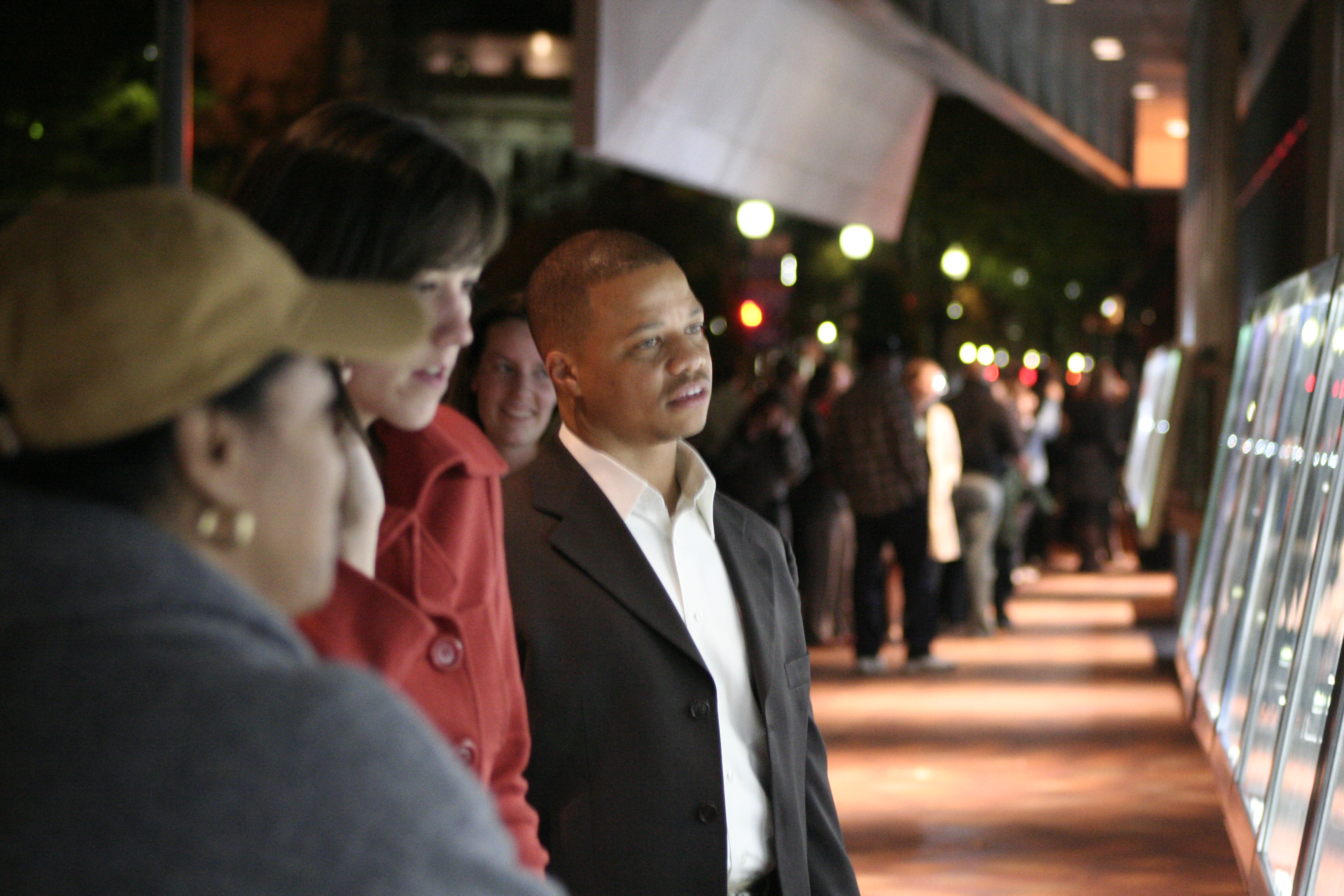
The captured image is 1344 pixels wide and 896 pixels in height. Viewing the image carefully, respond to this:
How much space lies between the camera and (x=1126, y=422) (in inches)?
804

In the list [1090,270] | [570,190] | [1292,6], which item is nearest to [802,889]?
[1292,6]

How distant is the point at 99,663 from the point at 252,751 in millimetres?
124

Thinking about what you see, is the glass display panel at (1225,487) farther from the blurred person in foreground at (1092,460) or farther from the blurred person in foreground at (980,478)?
the blurred person in foreground at (1092,460)

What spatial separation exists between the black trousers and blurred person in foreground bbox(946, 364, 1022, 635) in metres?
1.59

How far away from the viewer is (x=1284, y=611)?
4.91m

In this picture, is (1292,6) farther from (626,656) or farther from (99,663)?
(99,663)

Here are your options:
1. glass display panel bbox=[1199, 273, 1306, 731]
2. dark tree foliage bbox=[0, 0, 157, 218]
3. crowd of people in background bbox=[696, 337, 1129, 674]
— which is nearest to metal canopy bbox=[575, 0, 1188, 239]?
crowd of people in background bbox=[696, 337, 1129, 674]

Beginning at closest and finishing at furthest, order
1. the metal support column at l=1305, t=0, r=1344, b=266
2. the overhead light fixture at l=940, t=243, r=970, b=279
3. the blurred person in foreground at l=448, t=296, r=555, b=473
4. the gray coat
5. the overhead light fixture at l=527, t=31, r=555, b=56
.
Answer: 1. the gray coat
2. the blurred person in foreground at l=448, t=296, r=555, b=473
3. the metal support column at l=1305, t=0, r=1344, b=266
4. the overhead light fixture at l=940, t=243, r=970, b=279
5. the overhead light fixture at l=527, t=31, r=555, b=56

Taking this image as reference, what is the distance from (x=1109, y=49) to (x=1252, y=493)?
14012 millimetres

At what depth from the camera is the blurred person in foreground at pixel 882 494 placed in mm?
11672

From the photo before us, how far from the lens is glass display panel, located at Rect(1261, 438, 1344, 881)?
386 centimetres

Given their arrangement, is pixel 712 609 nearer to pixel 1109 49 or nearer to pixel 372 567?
pixel 372 567

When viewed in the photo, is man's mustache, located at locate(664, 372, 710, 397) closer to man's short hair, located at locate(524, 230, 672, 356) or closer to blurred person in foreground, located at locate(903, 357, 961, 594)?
man's short hair, located at locate(524, 230, 672, 356)

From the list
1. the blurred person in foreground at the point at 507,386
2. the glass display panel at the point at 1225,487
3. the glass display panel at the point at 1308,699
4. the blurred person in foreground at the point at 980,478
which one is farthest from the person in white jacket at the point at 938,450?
the blurred person in foreground at the point at 507,386
